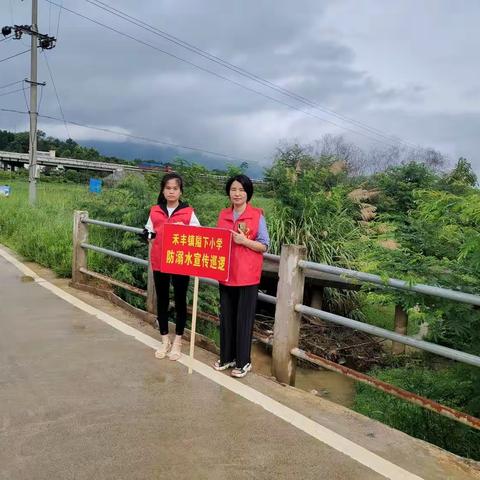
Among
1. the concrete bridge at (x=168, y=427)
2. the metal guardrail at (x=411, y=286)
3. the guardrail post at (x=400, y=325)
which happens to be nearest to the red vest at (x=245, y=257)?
the metal guardrail at (x=411, y=286)

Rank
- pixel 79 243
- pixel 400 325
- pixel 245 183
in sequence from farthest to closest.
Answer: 1. pixel 400 325
2. pixel 79 243
3. pixel 245 183

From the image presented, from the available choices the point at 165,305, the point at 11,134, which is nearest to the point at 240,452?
the point at 165,305

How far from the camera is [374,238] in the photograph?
Result: 5715 millimetres

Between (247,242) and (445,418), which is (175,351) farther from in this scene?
(445,418)

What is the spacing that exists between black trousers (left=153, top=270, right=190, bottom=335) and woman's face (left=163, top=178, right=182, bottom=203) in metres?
0.67

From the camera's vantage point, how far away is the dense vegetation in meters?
3.59

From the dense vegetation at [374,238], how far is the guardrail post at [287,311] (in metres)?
0.51

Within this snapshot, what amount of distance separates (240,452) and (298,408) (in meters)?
0.78

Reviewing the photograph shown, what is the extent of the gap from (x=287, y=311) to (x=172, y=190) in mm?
1426

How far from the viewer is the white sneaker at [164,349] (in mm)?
4688

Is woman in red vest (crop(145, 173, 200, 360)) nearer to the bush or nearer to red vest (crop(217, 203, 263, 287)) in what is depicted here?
red vest (crop(217, 203, 263, 287))

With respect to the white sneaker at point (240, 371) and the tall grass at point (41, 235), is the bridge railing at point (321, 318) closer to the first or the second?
the white sneaker at point (240, 371)

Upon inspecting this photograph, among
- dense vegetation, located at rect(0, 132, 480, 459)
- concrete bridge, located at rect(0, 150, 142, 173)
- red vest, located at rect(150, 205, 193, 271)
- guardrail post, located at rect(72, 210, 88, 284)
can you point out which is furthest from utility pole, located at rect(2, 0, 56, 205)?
concrete bridge, located at rect(0, 150, 142, 173)

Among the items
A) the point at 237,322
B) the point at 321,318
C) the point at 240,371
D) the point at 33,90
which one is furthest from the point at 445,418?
the point at 33,90
